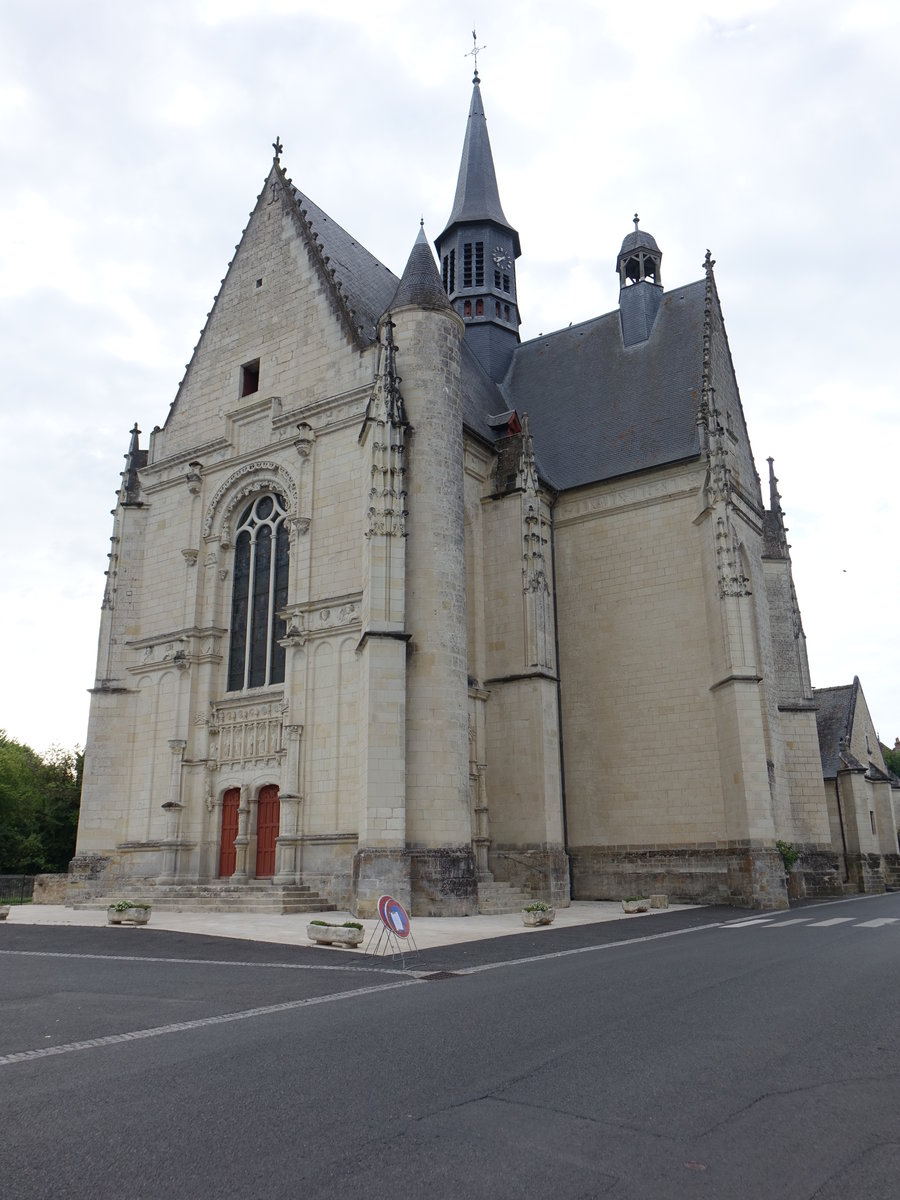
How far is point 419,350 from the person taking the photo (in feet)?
66.4

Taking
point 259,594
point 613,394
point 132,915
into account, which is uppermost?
point 613,394

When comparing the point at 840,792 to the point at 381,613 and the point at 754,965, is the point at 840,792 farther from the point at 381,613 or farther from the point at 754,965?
the point at 754,965

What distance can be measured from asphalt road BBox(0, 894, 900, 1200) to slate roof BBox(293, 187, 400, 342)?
1689 centimetres

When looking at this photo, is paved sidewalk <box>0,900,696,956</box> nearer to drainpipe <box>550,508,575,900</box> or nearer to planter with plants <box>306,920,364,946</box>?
planter with plants <box>306,920,364,946</box>

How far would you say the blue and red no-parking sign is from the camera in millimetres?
9758

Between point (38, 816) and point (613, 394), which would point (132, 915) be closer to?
point (613, 394)

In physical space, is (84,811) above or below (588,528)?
below

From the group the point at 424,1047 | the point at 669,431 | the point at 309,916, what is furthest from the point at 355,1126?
the point at 669,431

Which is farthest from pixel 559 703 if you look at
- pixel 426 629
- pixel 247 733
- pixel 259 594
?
pixel 259 594

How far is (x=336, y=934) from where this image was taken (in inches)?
482

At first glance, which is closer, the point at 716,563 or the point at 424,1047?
the point at 424,1047

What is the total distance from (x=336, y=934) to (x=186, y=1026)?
5.78 m

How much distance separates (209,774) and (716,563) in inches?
490

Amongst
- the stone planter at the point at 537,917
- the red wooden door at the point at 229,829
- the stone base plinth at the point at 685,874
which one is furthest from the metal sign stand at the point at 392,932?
the stone base plinth at the point at 685,874
